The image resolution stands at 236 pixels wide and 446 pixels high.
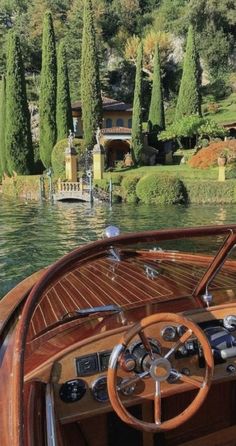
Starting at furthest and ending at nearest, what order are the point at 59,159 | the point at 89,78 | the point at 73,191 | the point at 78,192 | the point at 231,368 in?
the point at 89,78 < the point at 59,159 < the point at 73,191 < the point at 78,192 < the point at 231,368

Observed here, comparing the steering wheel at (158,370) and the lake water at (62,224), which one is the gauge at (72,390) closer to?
the steering wheel at (158,370)

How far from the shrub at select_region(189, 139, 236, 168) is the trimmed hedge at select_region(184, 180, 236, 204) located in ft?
13.9

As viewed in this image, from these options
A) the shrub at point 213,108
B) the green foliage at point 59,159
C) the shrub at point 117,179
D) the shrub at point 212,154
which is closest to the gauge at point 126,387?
the shrub at point 117,179

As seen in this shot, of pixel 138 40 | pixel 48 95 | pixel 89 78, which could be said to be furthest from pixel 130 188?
pixel 138 40

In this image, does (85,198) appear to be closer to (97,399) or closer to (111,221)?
(111,221)

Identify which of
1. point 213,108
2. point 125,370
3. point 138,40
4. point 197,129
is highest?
point 138,40

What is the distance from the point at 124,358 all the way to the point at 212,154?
89.4 ft

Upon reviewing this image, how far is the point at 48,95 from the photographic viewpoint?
3444cm

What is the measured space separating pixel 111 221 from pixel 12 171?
1740 centimetres

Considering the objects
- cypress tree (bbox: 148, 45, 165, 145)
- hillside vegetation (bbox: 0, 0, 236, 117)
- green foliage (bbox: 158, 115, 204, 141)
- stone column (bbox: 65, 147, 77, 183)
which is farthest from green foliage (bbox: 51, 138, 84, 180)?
hillside vegetation (bbox: 0, 0, 236, 117)

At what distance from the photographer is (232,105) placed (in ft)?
144

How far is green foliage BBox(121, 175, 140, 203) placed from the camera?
24.4 metres

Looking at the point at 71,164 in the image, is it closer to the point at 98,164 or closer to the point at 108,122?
the point at 98,164

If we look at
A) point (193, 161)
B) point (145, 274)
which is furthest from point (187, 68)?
point (145, 274)
